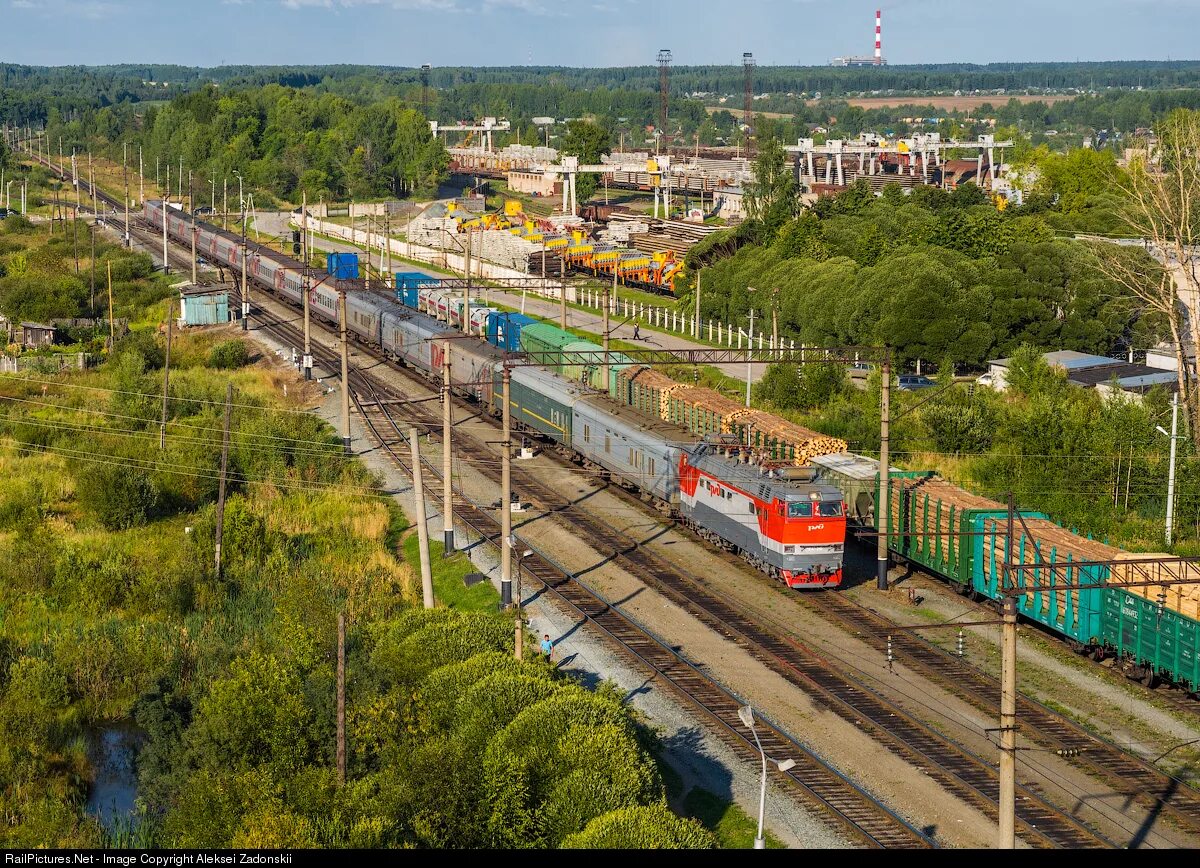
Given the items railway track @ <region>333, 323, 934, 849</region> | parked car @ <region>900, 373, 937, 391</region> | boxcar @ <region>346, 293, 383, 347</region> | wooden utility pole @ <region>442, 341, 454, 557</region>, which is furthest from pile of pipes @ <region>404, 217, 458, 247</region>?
wooden utility pole @ <region>442, 341, 454, 557</region>

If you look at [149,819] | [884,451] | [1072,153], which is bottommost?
[149,819]

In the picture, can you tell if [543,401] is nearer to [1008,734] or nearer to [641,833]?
[641,833]

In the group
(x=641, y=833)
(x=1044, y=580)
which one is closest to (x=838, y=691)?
(x=1044, y=580)

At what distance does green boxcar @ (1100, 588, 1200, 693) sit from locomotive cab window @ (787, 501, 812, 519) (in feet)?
26.7

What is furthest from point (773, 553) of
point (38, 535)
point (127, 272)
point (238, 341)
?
point (127, 272)

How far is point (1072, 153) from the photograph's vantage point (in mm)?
124625

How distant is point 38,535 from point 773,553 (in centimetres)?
2528

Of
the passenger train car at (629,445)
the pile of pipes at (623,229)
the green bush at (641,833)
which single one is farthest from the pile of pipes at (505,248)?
the green bush at (641,833)

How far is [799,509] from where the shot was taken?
36875mm

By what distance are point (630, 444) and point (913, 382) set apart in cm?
2554

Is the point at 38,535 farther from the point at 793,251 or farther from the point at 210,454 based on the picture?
the point at 793,251

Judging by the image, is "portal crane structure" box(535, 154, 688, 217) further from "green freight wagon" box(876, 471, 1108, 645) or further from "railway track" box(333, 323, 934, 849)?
"green freight wagon" box(876, 471, 1108, 645)

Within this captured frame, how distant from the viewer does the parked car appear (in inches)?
2589

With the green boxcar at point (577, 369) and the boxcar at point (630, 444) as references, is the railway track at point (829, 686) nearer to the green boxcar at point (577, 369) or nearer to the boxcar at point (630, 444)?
the boxcar at point (630, 444)
